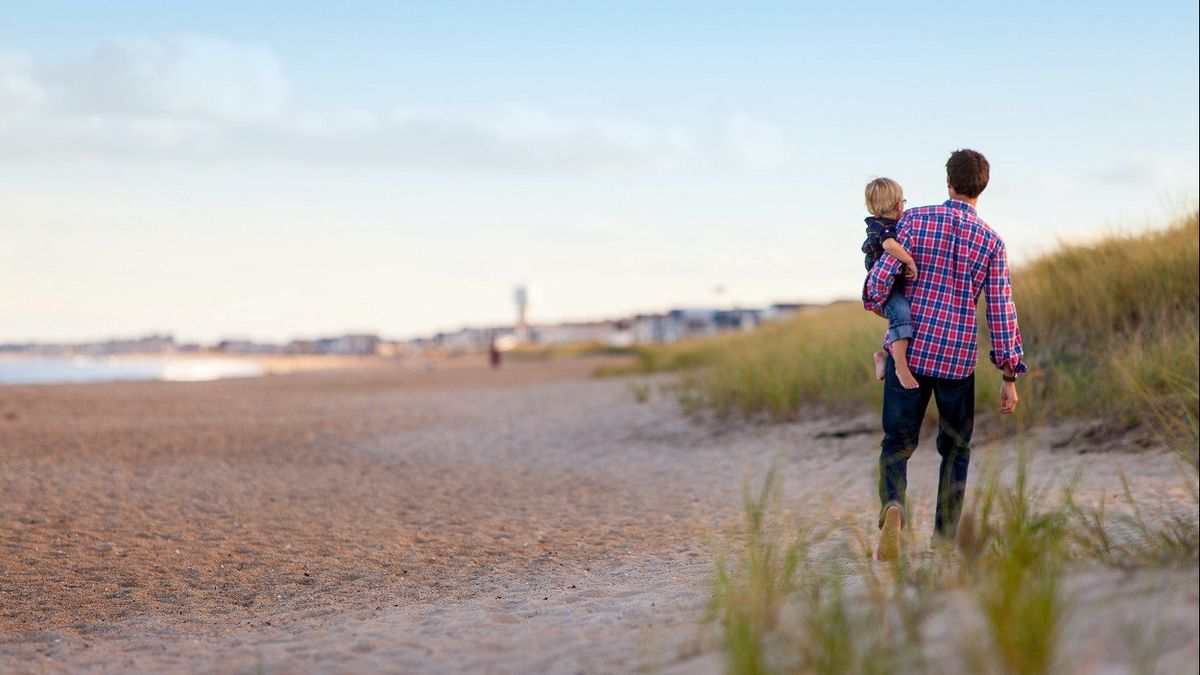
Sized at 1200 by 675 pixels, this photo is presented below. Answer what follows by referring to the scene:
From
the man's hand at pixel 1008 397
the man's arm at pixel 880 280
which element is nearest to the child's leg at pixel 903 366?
the man's arm at pixel 880 280

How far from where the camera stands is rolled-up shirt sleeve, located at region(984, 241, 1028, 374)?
4.73 meters

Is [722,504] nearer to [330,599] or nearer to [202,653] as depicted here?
[330,599]

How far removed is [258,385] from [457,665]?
30810 mm

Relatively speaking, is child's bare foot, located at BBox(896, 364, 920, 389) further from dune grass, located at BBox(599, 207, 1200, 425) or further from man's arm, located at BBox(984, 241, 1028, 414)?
dune grass, located at BBox(599, 207, 1200, 425)

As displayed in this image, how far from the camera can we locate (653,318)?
130375 millimetres

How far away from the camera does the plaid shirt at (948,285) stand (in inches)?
185

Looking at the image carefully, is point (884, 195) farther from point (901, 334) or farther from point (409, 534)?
point (409, 534)

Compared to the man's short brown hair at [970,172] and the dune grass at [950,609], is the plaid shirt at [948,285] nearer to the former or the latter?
the man's short brown hair at [970,172]

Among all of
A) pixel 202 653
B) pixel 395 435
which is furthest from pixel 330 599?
pixel 395 435

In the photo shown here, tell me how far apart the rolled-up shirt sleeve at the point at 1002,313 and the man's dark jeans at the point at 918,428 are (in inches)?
7.5

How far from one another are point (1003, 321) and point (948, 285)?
308 millimetres

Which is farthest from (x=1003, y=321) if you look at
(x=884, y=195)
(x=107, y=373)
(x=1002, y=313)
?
(x=107, y=373)

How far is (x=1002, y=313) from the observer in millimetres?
4773

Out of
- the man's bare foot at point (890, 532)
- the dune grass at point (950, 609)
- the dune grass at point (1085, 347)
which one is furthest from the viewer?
the dune grass at point (1085, 347)
